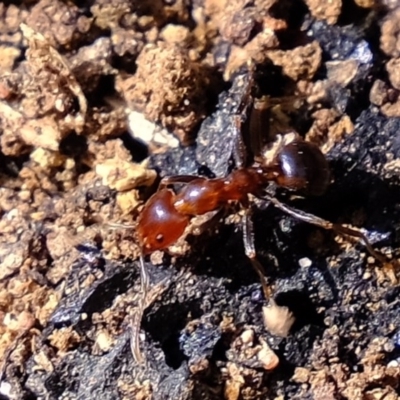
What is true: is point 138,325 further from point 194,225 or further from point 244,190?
point 244,190

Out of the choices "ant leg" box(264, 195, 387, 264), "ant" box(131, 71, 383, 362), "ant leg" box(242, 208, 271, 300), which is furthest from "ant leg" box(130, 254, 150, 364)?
"ant leg" box(264, 195, 387, 264)

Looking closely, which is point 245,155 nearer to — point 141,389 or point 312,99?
point 312,99

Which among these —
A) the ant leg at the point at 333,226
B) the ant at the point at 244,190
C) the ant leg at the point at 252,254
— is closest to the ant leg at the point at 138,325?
the ant at the point at 244,190

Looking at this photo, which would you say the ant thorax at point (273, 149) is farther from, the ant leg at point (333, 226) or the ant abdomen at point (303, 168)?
the ant leg at point (333, 226)

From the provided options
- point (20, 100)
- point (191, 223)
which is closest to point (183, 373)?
point (191, 223)

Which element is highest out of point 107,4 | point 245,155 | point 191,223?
Result: point 107,4

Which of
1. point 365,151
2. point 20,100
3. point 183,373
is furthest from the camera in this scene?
point 20,100

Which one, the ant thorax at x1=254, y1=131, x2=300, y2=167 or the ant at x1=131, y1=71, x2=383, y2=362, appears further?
the ant thorax at x1=254, y1=131, x2=300, y2=167

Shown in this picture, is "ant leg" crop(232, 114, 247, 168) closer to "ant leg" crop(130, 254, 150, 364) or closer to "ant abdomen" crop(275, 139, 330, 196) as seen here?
"ant abdomen" crop(275, 139, 330, 196)
